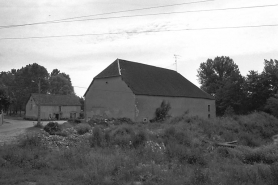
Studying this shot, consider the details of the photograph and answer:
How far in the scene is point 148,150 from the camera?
12336 millimetres

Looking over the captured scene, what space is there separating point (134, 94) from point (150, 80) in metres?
6.46

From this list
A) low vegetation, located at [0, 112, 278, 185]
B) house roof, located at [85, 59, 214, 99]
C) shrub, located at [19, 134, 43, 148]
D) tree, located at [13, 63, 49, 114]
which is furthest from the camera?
tree, located at [13, 63, 49, 114]

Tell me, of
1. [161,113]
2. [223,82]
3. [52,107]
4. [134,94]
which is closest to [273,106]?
[223,82]

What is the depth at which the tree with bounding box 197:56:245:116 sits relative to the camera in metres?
51.8

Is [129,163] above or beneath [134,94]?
beneath

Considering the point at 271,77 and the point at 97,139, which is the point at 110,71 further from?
the point at 271,77

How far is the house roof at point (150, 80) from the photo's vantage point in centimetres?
3134

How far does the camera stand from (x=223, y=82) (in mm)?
58531

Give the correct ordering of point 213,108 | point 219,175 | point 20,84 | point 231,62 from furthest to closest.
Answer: point 20,84 → point 231,62 → point 213,108 → point 219,175

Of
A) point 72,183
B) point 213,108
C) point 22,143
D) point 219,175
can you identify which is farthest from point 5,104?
point 213,108

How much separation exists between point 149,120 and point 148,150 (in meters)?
18.7

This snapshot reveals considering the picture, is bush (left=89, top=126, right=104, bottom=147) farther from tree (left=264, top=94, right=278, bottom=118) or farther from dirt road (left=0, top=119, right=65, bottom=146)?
tree (left=264, top=94, right=278, bottom=118)

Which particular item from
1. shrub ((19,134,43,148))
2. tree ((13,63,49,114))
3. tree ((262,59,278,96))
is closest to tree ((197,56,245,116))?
tree ((262,59,278,96))

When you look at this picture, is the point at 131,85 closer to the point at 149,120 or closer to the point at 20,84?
the point at 149,120
